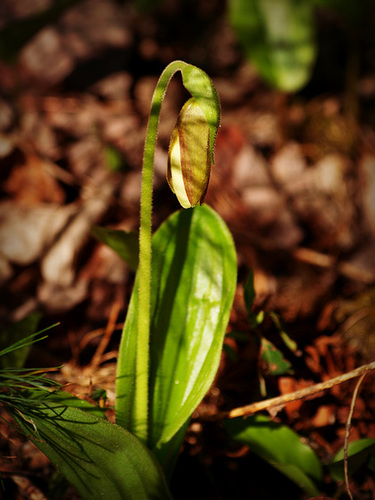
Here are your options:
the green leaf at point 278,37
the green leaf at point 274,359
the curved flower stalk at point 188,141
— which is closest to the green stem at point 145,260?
the curved flower stalk at point 188,141

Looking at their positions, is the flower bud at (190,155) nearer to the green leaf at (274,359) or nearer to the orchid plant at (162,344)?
the orchid plant at (162,344)

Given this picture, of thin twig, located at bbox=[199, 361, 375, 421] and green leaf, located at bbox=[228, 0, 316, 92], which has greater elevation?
green leaf, located at bbox=[228, 0, 316, 92]

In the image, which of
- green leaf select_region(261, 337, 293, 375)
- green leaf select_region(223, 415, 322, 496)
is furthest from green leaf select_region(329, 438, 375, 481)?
green leaf select_region(261, 337, 293, 375)

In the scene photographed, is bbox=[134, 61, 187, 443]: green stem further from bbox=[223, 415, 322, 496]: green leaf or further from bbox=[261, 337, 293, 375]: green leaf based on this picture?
bbox=[261, 337, 293, 375]: green leaf

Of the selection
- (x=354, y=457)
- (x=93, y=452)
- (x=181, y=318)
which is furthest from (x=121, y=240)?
(x=354, y=457)

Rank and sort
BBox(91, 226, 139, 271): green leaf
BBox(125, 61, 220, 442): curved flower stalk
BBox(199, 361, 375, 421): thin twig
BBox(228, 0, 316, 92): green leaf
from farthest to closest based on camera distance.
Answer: BBox(228, 0, 316, 92): green leaf → BBox(91, 226, 139, 271): green leaf → BBox(199, 361, 375, 421): thin twig → BBox(125, 61, 220, 442): curved flower stalk

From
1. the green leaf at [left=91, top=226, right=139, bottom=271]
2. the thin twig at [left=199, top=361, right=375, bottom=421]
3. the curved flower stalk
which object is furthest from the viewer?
the green leaf at [left=91, top=226, right=139, bottom=271]

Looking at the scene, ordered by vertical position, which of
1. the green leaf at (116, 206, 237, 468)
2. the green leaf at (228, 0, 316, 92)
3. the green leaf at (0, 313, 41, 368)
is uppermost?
the green leaf at (228, 0, 316, 92)
